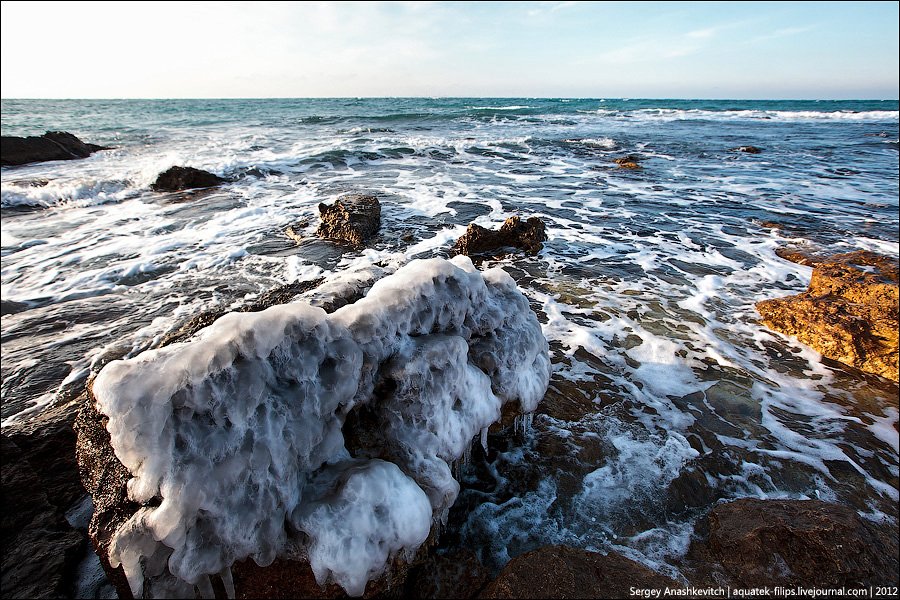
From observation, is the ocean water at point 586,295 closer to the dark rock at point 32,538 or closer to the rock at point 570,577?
the rock at point 570,577

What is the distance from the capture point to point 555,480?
9.35 feet

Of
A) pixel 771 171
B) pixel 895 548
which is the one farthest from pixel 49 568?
pixel 771 171

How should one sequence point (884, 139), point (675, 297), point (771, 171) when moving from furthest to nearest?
point (884, 139) → point (771, 171) → point (675, 297)

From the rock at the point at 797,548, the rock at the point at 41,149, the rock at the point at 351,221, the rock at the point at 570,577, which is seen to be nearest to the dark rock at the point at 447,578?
the rock at the point at 570,577

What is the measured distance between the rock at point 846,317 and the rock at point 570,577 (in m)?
3.42

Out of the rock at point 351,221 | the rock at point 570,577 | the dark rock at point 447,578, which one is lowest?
the dark rock at point 447,578

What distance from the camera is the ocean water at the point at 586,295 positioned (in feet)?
9.37

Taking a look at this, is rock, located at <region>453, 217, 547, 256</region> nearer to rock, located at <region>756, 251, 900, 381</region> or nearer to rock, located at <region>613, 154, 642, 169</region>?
rock, located at <region>756, 251, 900, 381</region>

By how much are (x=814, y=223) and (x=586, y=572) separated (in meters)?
9.70

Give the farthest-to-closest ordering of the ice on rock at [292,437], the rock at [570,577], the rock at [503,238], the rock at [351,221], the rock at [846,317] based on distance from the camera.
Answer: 1. the rock at [351,221]
2. the rock at [503,238]
3. the rock at [846,317]
4. the rock at [570,577]
5. the ice on rock at [292,437]

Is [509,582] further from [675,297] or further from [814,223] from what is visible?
[814,223]

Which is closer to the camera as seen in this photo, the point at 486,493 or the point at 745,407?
the point at 486,493

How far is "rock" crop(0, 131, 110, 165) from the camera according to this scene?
15.1m

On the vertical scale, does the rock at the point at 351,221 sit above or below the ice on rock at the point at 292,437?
above
